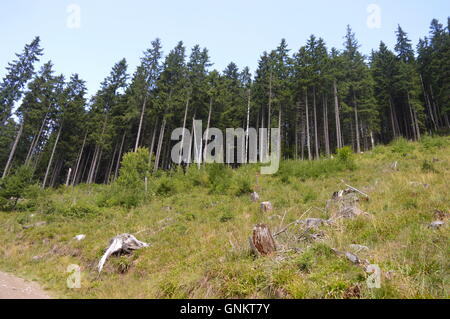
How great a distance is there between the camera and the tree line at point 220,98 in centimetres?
2856

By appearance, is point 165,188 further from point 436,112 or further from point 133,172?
point 436,112

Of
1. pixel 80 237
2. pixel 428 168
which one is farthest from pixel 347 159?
pixel 80 237

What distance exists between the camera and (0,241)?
36.0 ft

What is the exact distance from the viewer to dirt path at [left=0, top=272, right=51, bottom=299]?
5544 millimetres

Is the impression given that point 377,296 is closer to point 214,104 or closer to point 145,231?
point 145,231

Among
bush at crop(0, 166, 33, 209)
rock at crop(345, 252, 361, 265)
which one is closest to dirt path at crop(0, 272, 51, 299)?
rock at crop(345, 252, 361, 265)

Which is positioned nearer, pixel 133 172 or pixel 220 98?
pixel 133 172

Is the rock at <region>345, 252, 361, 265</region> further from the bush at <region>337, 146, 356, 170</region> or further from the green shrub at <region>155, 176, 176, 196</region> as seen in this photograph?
the green shrub at <region>155, 176, 176, 196</region>

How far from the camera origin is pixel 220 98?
96.2ft

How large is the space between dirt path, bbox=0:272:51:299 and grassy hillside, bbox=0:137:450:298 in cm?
32

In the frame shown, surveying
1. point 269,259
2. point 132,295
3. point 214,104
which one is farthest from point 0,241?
point 214,104

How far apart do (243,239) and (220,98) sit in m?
25.5
